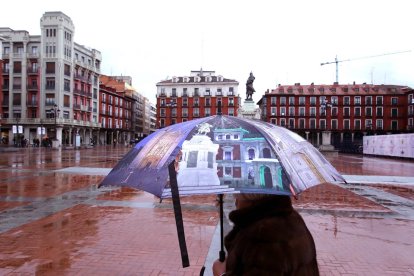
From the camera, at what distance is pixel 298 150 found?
8.82ft

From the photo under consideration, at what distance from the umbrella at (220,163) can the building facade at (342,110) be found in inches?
3044

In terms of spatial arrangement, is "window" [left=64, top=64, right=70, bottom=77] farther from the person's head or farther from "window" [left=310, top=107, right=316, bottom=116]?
the person's head

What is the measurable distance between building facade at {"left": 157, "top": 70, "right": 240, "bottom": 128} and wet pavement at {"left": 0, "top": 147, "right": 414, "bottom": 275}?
246 feet

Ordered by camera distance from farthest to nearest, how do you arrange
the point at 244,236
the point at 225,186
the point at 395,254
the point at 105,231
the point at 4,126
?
the point at 4,126 → the point at 105,231 → the point at 395,254 → the point at 225,186 → the point at 244,236

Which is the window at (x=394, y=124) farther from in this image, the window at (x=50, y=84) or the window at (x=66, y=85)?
the window at (x=50, y=84)

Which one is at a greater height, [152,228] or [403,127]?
[403,127]

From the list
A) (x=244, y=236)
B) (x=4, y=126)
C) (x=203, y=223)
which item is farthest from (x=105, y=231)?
(x=4, y=126)

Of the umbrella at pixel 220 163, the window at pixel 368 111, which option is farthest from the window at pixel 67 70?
the umbrella at pixel 220 163

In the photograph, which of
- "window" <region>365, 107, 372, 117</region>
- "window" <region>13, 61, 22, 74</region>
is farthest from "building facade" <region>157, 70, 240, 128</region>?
"window" <region>13, 61, 22, 74</region>

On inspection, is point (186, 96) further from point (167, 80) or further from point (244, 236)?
point (244, 236)

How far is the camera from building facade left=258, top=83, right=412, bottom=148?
77.8 m

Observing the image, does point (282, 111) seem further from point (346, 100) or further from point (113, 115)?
point (113, 115)

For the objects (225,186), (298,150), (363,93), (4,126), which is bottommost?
(225,186)

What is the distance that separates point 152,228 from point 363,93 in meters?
79.9
